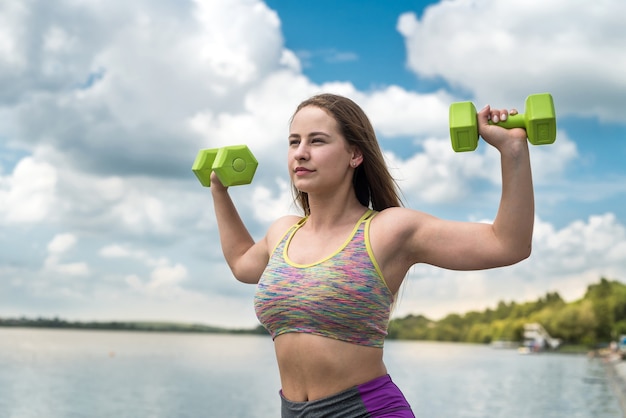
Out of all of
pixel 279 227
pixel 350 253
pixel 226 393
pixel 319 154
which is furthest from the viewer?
pixel 226 393

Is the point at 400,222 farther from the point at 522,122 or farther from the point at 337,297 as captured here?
the point at 522,122

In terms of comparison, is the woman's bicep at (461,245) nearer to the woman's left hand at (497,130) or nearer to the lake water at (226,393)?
the woman's left hand at (497,130)

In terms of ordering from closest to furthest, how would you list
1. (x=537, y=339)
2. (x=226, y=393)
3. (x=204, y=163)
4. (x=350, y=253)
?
1. (x=350, y=253)
2. (x=204, y=163)
3. (x=226, y=393)
4. (x=537, y=339)

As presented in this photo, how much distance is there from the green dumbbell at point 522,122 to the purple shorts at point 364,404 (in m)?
0.89

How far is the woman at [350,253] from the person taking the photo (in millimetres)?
2623

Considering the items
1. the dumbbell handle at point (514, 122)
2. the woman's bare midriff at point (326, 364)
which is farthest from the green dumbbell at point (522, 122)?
the woman's bare midriff at point (326, 364)

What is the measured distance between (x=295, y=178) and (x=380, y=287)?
0.54 m

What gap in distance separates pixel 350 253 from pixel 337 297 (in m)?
0.18

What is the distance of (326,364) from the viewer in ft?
8.82

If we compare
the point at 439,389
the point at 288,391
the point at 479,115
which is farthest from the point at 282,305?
the point at 439,389

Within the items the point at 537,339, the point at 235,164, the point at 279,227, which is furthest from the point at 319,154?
the point at 537,339

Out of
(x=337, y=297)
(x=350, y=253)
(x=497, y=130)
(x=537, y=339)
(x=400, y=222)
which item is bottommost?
(x=337, y=297)

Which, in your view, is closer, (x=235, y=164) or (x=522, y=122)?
(x=522, y=122)

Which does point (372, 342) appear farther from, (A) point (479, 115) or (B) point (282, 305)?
(A) point (479, 115)
